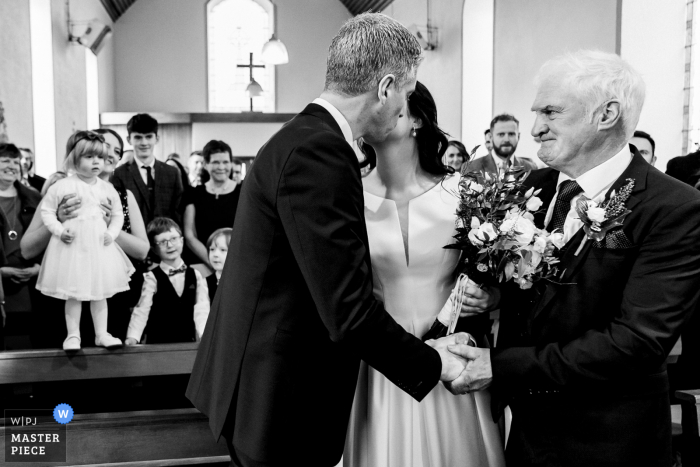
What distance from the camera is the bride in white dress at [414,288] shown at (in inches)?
90.7

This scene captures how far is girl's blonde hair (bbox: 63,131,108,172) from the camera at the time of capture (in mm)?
4035

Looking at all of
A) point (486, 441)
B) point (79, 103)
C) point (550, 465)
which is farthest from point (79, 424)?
point (79, 103)

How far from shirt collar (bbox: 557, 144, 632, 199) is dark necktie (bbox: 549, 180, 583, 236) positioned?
0.15 ft

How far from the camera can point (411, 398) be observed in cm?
230

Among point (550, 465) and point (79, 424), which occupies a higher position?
point (550, 465)

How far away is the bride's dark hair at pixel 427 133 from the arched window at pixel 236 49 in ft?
54.0

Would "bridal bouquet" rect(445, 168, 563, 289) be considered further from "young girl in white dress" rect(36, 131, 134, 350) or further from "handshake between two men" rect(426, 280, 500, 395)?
"young girl in white dress" rect(36, 131, 134, 350)

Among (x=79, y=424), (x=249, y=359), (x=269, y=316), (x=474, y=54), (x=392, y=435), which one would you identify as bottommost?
(x=79, y=424)

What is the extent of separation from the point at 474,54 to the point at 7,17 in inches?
261

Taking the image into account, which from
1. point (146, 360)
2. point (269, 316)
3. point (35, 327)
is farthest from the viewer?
point (35, 327)

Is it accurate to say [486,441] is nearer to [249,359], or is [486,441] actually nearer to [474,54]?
[249,359]

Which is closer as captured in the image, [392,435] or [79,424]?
[392,435]

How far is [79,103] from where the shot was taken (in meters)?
12.6

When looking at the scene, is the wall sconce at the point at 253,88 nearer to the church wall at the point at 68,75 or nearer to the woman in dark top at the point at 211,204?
the church wall at the point at 68,75
